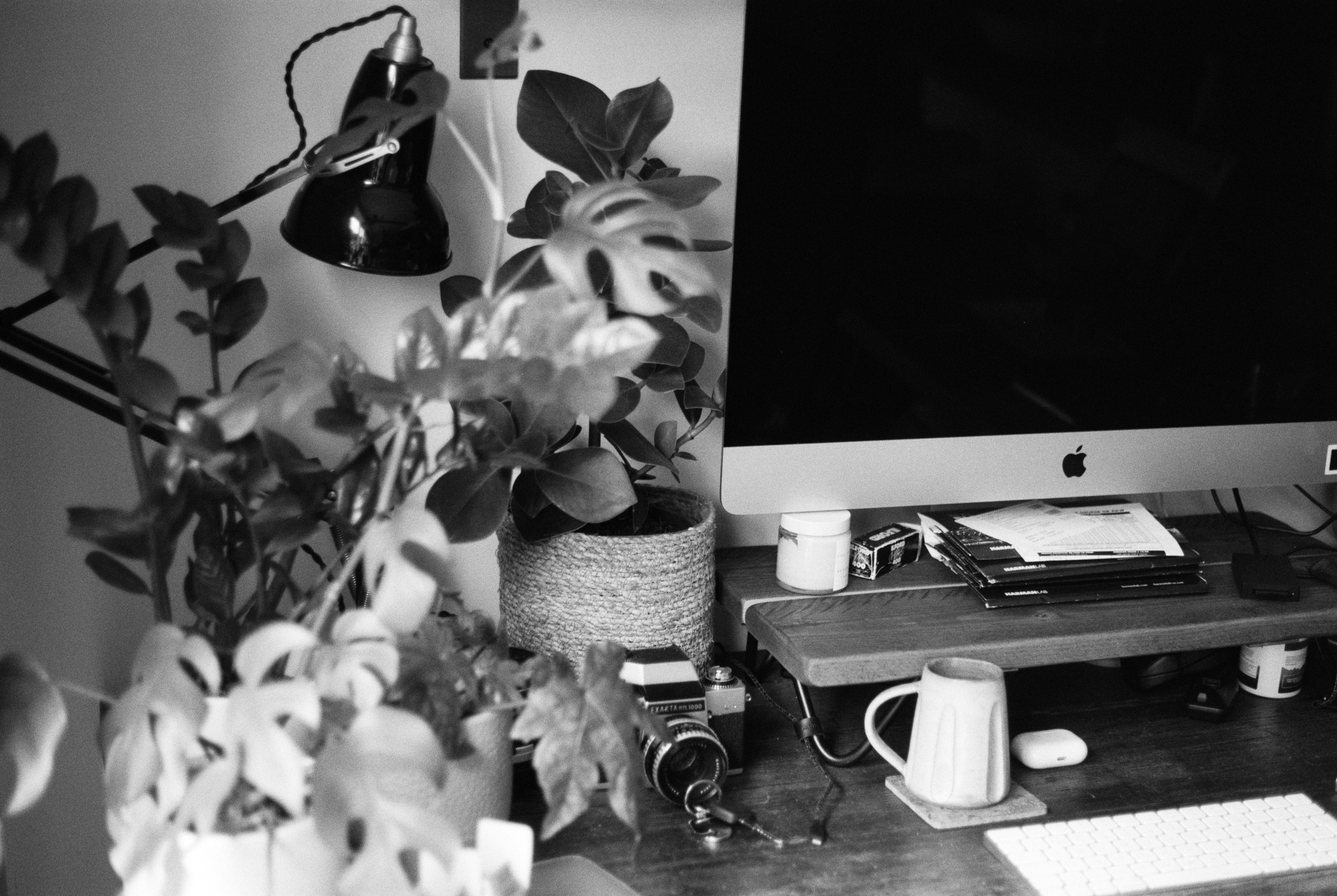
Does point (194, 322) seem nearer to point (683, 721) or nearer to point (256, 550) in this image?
point (256, 550)

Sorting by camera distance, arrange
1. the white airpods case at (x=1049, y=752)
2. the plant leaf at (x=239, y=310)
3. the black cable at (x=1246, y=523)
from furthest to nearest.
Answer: the black cable at (x=1246, y=523)
the white airpods case at (x=1049, y=752)
the plant leaf at (x=239, y=310)

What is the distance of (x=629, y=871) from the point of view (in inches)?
40.3

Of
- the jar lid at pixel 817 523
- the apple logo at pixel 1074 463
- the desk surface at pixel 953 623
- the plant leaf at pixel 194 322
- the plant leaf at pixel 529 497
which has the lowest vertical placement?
the desk surface at pixel 953 623

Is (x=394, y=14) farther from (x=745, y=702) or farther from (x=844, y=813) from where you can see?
(x=844, y=813)

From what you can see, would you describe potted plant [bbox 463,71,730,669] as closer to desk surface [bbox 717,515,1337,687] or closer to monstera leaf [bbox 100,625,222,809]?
desk surface [bbox 717,515,1337,687]

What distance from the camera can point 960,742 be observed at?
1.11m

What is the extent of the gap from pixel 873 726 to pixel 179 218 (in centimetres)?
74

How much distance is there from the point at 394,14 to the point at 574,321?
61cm

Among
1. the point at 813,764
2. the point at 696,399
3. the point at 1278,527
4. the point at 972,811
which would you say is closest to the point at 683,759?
the point at 813,764

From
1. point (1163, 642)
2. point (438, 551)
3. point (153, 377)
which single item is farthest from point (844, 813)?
point (153, 377)


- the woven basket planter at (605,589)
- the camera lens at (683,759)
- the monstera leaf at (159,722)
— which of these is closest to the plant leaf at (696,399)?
the woven basket planter at (605,589)

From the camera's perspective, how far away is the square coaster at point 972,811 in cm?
111

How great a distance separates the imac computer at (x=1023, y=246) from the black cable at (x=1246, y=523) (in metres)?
0.10

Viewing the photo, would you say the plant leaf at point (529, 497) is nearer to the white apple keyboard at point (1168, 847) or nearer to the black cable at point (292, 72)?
the black cable at point (292, 72)
